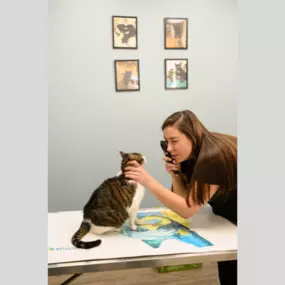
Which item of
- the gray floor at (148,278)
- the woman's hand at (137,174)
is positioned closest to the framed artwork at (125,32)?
the gray floor at (148,278)

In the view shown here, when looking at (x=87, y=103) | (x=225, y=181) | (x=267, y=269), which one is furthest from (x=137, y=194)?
(x=87, y=103)

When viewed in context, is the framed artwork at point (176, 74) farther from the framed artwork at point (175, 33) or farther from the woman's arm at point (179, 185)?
the woman's arm at point (179, 185)

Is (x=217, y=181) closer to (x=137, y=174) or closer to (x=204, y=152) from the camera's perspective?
(x=204, y=152)

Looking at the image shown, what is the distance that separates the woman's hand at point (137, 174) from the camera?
5.44 feet

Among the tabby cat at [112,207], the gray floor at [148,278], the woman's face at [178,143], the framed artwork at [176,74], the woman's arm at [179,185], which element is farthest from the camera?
the framed artwork at [176,74]

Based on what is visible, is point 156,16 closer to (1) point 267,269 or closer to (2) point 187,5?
(2) point 187,5

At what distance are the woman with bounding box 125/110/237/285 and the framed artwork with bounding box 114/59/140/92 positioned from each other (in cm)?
170

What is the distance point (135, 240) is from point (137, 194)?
204mm

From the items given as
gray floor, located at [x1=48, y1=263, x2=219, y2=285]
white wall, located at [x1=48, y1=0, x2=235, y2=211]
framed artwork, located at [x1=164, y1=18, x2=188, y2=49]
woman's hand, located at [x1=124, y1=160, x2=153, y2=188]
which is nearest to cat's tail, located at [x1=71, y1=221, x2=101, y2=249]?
woman's hand, located at [x1=124, y1=160, x2=153, y2=188]

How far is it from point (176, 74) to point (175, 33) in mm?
350

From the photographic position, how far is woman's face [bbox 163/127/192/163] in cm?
170

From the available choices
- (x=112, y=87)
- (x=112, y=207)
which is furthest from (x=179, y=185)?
(x=112, y=87)

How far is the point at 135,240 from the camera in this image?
1561 millimetres

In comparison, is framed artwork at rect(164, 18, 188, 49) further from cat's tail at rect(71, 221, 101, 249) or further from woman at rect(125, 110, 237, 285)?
cat's tail at rect(71, 221, 101, 249)
